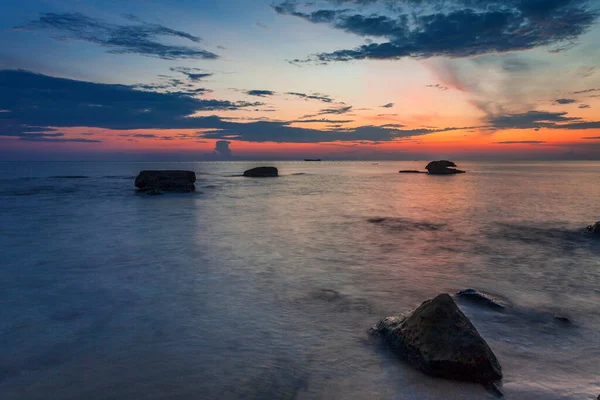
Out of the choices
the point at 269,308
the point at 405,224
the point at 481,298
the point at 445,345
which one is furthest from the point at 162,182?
the point at 445,345

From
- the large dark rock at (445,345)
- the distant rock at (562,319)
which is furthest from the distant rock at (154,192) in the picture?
the distant rock at (562,319)

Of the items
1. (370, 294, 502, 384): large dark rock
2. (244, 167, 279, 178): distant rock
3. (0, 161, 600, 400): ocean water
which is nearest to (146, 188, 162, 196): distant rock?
(0, 161, 600, 400): ocean water

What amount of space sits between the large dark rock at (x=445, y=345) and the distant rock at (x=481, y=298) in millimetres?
2540

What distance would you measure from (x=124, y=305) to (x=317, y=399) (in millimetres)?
4522

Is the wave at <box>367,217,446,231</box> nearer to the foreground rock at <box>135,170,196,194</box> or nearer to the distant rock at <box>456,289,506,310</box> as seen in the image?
the distant rock at <box>456,289,506,310</box>

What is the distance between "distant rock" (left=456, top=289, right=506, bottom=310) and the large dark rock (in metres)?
2.54

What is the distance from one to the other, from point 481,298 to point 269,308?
4.15 meters

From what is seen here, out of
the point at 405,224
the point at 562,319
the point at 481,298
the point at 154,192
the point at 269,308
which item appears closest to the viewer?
the point at 562,319

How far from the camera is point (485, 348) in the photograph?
4.50m

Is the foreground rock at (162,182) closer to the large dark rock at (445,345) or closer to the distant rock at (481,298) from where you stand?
the distant rock at (481,298)

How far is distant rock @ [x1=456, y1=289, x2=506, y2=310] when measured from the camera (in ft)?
22.6

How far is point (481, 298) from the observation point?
7156mm

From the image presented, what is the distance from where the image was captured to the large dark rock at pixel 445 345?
4.36m

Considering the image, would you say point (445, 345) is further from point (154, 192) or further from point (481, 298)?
point (154, 192)
